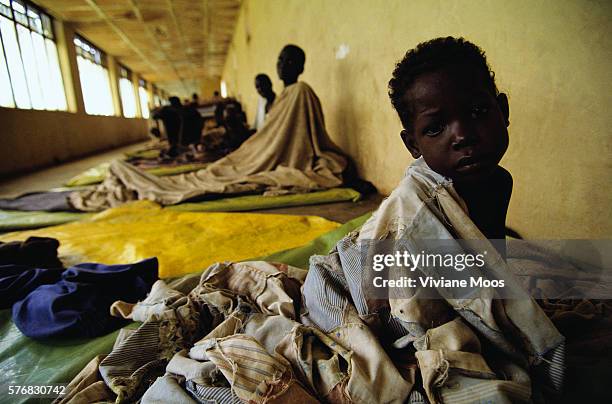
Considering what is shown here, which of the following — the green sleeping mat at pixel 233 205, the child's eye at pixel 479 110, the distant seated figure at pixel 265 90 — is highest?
the distant seated figure at pixel 265 90

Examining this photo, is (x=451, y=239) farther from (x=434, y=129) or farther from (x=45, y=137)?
(x=45, y=137)

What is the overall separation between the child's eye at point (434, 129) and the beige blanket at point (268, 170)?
2.30 metres

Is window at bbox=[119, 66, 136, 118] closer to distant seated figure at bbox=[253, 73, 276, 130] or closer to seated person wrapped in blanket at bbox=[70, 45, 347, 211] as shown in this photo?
distant seated figure at bbox=[253, 73, 276, 130]

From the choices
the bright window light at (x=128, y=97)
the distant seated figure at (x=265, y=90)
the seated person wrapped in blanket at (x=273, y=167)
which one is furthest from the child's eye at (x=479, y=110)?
the bright window light at (x=128, y=97)

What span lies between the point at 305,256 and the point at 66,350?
38.2 inches

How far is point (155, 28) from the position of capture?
9.57 meters

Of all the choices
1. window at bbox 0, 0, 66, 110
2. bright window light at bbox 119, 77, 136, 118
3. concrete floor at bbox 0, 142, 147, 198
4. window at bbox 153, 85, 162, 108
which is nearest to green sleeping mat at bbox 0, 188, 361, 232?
concrete floor at bbox 0, 142, 147, 198

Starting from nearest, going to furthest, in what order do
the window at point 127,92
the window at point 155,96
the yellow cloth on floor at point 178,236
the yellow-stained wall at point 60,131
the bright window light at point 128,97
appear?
Result: the yellow cloth on floor at point 178,236 → the yellow-stained wall at point 60,131 → the window at point 127,92 → the bright window light at point 128,97 → the window at point 155,96

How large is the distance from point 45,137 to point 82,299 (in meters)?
6.90

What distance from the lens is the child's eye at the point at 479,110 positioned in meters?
0.75

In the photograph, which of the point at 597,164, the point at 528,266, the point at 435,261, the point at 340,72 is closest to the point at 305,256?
the point at 528,266

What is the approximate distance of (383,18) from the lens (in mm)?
2488

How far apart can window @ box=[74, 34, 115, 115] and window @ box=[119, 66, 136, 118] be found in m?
1.86

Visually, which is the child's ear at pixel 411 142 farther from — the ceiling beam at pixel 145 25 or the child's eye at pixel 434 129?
the ceiling beam at pixel 145 25
